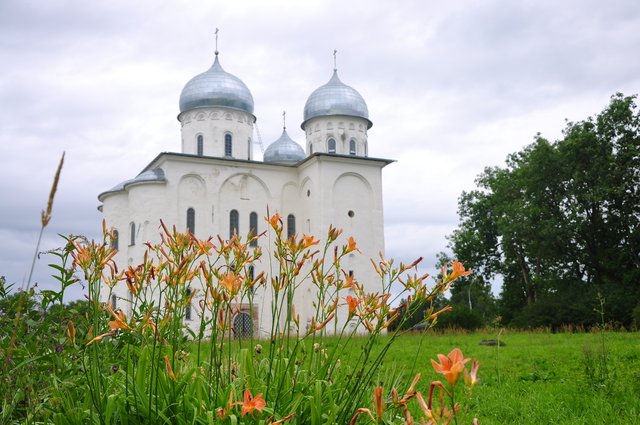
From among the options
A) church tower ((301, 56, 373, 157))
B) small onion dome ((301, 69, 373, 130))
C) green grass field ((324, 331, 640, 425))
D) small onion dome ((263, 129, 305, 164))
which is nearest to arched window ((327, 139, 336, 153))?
church tower ((301, 56, 373, 157))

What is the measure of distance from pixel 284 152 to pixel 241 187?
5328mm

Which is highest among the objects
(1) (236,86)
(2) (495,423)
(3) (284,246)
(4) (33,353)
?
(1) (236,86)

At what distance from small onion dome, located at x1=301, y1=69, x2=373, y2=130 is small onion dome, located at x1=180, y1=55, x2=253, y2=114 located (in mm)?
3308

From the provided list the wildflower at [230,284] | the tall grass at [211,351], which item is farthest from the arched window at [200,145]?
the wildflower at [230,284]

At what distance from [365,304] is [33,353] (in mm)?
2070

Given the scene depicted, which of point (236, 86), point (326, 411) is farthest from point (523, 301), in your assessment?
point (326, 411)

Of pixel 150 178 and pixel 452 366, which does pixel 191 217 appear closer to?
pixel 150 178

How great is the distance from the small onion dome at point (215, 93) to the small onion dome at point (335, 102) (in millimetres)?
3308

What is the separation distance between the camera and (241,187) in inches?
1163

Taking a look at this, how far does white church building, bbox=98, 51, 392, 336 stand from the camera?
1105 inches

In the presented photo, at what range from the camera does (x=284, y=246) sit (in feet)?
9.45

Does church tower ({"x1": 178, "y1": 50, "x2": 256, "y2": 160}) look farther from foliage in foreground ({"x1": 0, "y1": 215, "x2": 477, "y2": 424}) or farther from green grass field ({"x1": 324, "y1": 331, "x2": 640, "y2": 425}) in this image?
foliage in foreground ({"x1": 0, "y1": 215, "x2": 477, "y2": 424})

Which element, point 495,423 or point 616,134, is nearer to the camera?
point 495,423

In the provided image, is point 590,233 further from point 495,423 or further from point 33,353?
point 33,353
